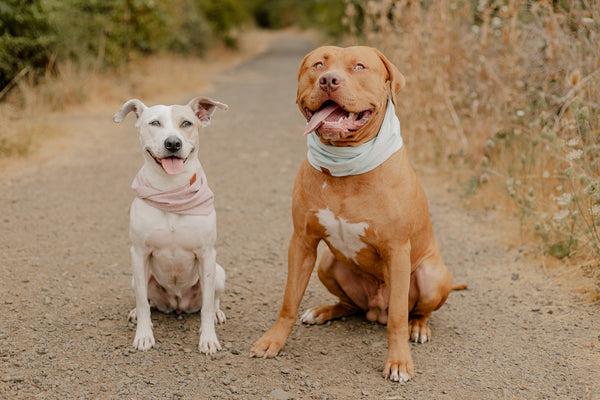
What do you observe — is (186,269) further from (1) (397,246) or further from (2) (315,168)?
(1) (397,246)

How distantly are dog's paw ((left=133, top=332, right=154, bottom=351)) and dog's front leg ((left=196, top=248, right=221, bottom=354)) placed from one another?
286 millimetres

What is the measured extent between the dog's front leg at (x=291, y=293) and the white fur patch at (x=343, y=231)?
0.16 m

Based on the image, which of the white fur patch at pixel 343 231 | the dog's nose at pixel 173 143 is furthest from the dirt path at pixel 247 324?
the dog's nose at pixel 173 143

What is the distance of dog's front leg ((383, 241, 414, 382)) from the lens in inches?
124

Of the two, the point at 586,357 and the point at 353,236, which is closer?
the point at 353,236

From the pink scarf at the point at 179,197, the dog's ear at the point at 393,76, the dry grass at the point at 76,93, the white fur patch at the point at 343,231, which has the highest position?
the dog's ear at the point at 393,76

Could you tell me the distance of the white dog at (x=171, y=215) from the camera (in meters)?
3.22

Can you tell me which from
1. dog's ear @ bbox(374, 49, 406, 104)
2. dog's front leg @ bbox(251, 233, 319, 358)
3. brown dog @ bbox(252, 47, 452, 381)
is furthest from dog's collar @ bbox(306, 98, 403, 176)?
dog's front leg @ bbox(251, 233, 319, 358)

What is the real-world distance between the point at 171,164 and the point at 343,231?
103 centimetres

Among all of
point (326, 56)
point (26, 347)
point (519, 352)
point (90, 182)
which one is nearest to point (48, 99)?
point (90, 182)

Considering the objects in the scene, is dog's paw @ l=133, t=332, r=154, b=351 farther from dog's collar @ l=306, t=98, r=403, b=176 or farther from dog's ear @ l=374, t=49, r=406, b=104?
dog's ear @ l=374, t=49, r=406, b=104

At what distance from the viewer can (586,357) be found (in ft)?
11.3

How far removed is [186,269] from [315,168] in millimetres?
970

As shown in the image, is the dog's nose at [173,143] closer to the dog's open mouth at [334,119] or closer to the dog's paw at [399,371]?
the dog's open mouth at [334,119]
